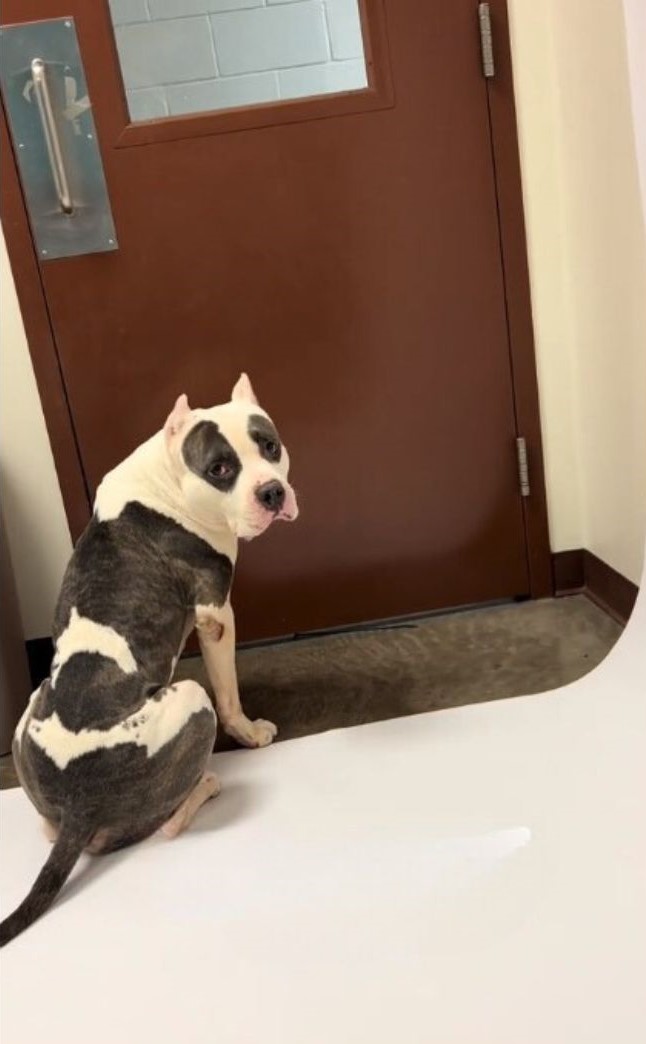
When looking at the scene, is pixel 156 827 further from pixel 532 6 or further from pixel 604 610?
pixel 532 6

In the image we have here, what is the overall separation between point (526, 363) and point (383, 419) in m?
0.36

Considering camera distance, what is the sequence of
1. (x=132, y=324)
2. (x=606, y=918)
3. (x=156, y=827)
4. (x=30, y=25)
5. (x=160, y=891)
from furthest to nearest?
1. (x=132, y=324)
2. (x=30, y=25)
3. (x=156, y=827)
4. (x=160, y=891)
5. (x=606, y=918)

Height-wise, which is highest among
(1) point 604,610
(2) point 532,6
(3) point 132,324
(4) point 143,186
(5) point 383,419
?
(2) point 532,6

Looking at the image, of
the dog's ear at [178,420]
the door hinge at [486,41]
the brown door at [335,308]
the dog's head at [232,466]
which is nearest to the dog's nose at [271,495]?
the dog's head at [232,466]

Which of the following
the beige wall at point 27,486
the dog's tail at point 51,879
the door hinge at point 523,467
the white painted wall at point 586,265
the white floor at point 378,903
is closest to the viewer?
the white floor at point 378,903

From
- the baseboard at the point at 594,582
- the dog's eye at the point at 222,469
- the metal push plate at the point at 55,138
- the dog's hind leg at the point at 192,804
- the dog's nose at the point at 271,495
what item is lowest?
the baseboard at the point at 594,582

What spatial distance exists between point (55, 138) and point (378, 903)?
5.26ft

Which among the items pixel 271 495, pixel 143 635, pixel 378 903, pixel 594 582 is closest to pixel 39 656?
pixel 143 635

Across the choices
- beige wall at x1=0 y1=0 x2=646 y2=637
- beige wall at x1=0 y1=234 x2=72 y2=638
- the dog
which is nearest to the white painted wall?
beige wall at x1=0 y1=0 x2=646 y2=637

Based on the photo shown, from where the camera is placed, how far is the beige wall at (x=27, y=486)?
209 cm

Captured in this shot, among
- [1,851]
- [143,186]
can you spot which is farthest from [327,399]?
[1,851]

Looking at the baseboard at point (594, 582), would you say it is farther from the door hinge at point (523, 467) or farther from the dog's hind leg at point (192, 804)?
the dog's hind leg at point (192, 804)

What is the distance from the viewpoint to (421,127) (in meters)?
2.02

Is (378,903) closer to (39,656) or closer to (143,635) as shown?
(143,635)
